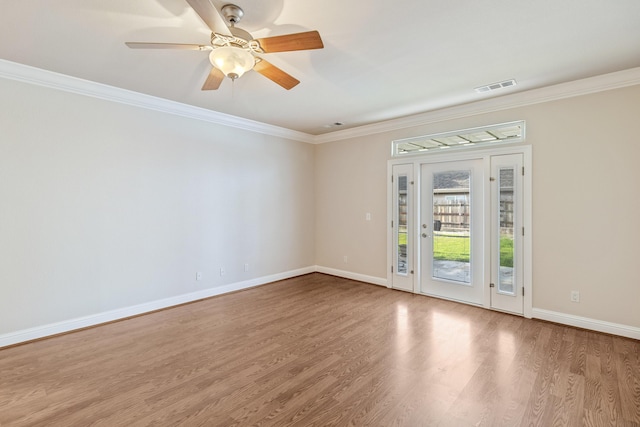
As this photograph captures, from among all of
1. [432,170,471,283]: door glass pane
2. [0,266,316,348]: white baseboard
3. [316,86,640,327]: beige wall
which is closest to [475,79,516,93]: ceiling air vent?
[316,86,640,327]: beige wall

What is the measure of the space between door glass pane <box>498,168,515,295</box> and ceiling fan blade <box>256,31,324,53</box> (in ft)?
10.5

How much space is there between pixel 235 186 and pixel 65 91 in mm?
2378

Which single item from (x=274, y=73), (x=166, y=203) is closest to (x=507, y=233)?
(x=274, y=73)

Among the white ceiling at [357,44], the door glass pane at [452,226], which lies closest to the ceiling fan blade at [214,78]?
the white ceiling at [357,44]

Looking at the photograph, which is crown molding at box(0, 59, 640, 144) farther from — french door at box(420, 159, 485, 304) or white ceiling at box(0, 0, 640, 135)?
french door at box(420, 159, 485, 304)

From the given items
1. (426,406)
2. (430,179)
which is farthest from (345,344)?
(430,179)

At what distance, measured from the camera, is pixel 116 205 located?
12.7 feet

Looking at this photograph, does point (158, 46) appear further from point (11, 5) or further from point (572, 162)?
point (572, 162)

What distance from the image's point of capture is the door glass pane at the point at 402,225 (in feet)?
16.9

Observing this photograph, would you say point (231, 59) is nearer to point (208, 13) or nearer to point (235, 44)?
point (235, 44)

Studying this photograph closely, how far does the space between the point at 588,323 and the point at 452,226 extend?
186 cm

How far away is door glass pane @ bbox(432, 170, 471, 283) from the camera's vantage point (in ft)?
14.7

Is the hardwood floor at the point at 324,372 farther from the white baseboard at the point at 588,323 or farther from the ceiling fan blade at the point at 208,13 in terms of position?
the ceiling fan blade at the point at 208,13

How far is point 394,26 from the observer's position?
7.98 feet
